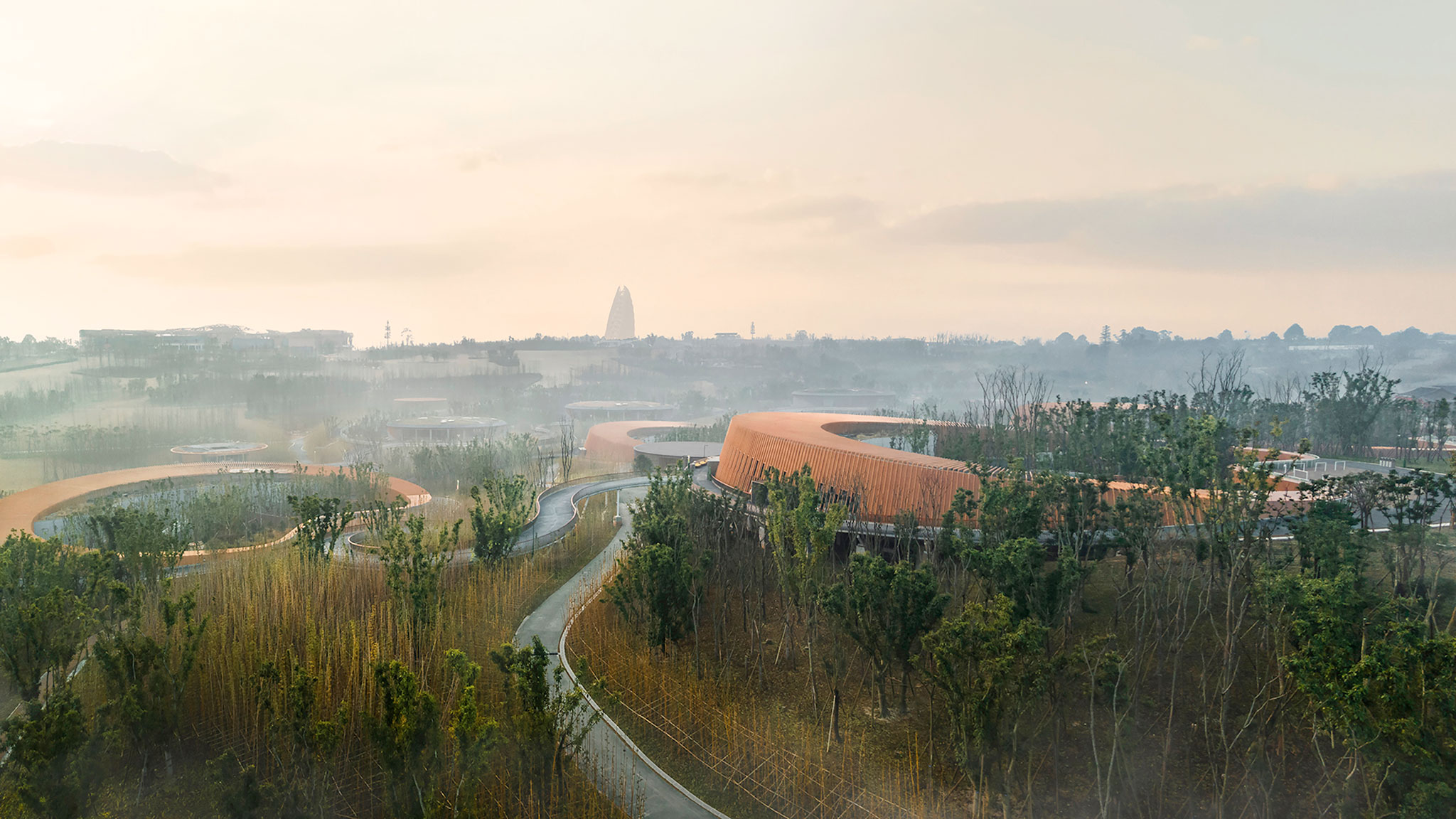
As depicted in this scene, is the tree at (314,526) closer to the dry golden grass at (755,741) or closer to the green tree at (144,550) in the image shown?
the green tree at (144,550)

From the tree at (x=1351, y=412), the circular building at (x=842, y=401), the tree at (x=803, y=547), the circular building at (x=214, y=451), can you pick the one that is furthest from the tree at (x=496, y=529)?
the circular building at (x=842, y=401)

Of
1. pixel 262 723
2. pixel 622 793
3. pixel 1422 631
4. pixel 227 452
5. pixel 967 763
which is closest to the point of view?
pixel 1422 631

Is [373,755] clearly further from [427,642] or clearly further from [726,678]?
[726,678]

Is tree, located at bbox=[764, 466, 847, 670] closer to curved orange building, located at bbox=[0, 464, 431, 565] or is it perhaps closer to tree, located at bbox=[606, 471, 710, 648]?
tree, located at bbox=[606, 471, 710, 648]

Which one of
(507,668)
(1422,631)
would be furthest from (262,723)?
(1422,631)

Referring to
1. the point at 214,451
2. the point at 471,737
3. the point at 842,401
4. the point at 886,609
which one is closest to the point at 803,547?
the point at 886,609

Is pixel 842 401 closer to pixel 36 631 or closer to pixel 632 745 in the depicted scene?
pixel 632 745
